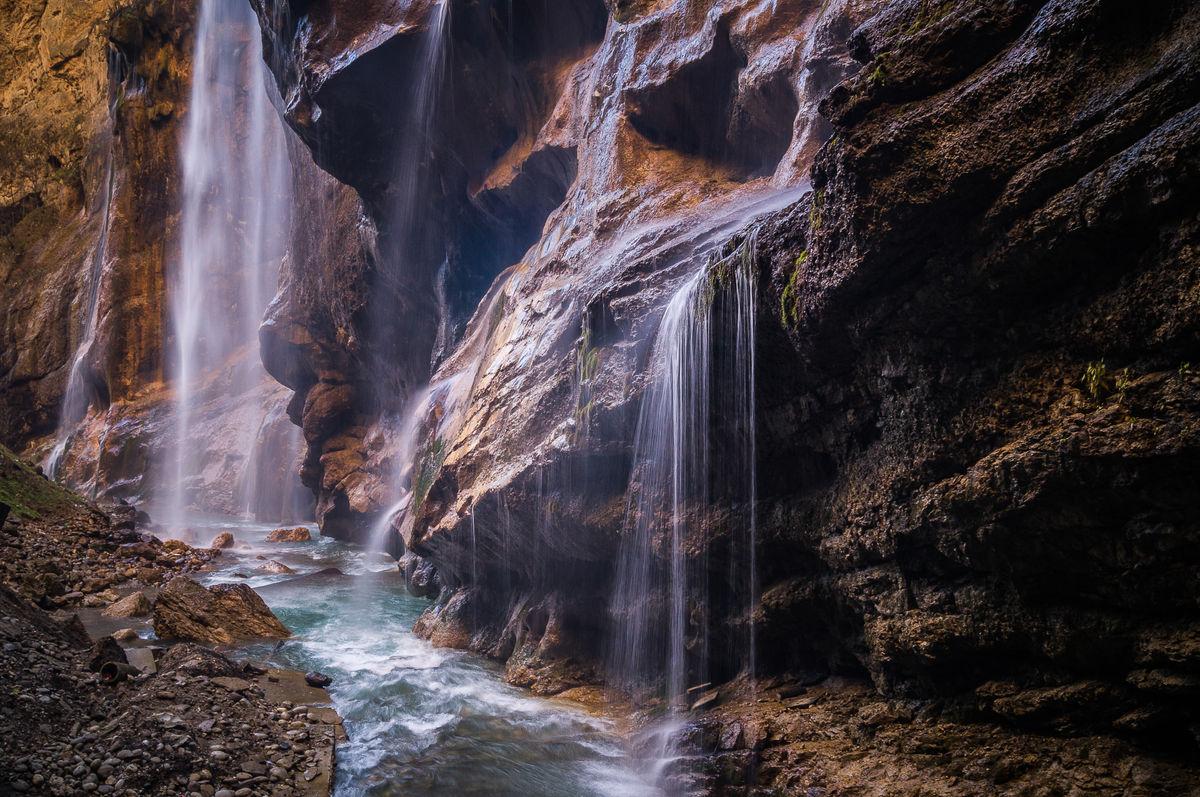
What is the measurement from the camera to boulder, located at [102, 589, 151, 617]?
10828 mm

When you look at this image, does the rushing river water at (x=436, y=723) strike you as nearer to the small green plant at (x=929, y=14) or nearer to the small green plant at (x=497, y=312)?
the small green plant at (x=497, y=312)

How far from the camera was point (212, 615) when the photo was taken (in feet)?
33.6

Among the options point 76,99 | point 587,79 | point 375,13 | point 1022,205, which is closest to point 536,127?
point 587,79

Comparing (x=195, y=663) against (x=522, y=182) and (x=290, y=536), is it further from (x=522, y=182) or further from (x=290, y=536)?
(x=290, y=536)

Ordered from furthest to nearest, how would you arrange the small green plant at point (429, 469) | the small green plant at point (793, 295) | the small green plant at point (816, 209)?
the small green plant at point (429, 469), the small green plant at point (793, 295), the small green plant at point (816, 209)

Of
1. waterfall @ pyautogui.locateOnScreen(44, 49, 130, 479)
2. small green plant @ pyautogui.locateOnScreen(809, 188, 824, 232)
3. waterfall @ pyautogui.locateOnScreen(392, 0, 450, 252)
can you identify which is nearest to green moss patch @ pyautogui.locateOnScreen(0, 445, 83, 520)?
waterfall @ pyautogui.locateOnScreen(392, 0, 450, 252)

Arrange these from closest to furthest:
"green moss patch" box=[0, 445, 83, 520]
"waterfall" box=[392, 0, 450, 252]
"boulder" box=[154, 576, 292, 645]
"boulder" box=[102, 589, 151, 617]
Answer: "boulder" box=[154, 576, 292, 645] < "boulder" box=[102, 589, 151, 617] < "green moss patch" box=[0, 445, 83, 520] < "waterfall" box=[392, 0, 450, 252]

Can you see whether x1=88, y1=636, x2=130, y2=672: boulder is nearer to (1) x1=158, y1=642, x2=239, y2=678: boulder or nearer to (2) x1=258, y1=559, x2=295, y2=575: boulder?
(1) x1=158, y1=642, x2=239, y2=678: boulder

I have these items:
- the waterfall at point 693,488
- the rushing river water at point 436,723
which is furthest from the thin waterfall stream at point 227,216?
the waterfall at point 693,488

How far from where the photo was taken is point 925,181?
459cm

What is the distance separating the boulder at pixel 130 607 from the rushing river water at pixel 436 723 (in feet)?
7.63

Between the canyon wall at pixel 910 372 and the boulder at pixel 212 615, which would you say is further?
the boulder at pixel 212 615

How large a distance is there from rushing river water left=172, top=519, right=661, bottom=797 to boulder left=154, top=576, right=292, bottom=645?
58 centimetres

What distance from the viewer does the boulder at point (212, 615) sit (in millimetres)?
9711
